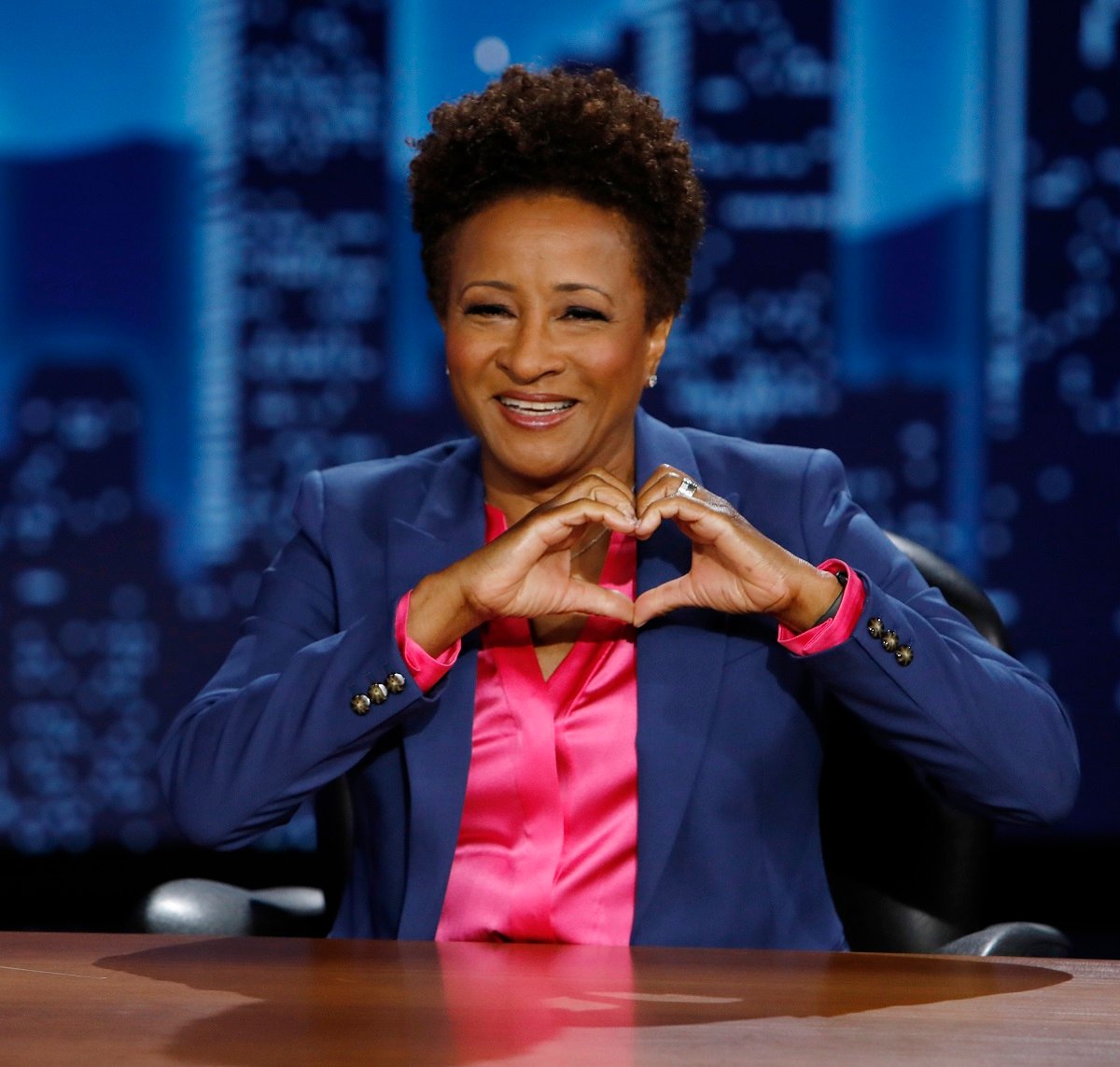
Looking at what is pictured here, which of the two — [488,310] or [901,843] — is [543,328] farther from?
[901,843]

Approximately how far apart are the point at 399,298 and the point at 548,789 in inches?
75.4

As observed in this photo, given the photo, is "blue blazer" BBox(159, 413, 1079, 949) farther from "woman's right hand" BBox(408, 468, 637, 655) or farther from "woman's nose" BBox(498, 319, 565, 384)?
"woman's nose" BBox(498, 319, 565, 384)

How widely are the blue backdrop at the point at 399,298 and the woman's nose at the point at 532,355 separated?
1.65 meters

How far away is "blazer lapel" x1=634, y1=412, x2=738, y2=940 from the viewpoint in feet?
5.14

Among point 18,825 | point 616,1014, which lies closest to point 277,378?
point 18,825

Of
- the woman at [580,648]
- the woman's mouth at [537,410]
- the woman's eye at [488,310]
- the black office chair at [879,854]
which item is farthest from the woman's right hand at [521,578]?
the black office chair at [879,854]

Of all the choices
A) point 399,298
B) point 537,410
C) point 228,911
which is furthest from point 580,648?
point 399,298

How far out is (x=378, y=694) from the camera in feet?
4.94

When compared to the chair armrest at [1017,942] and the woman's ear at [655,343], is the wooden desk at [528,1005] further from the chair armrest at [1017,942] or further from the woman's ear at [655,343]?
the woman's ear at [655,343]

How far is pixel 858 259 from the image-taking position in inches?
129

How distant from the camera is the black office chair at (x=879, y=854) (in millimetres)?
1715

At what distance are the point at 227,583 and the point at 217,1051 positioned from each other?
2396 mm

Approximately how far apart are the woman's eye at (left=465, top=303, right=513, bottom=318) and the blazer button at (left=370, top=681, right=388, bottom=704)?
16.8 inches

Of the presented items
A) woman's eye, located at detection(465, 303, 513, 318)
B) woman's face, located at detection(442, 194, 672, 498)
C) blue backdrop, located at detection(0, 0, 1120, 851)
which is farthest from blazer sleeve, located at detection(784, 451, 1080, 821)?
blue backdrop, located at detection(0, 0, 1120, 851)
